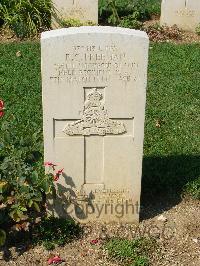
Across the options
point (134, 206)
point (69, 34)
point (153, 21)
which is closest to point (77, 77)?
point (69, 34)

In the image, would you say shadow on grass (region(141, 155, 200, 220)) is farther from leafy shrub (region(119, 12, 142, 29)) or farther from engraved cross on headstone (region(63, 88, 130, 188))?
leafy shrub (region(119, 12, 142, 29))

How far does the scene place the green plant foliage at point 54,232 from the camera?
459 cm

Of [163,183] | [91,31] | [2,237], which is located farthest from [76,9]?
[2,237]

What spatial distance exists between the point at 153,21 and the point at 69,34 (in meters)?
6.44

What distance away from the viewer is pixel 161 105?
7105 millimetres

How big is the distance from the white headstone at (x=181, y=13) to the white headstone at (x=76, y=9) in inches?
Answer: 49.1

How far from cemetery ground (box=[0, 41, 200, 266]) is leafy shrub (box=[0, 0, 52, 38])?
3.18 feet

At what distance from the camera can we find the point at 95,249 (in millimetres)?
4621

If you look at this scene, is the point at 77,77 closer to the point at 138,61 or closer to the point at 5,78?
the point at 138,61

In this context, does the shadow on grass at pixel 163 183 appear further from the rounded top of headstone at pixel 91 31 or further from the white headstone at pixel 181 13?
the white headstone at pixel 181 13

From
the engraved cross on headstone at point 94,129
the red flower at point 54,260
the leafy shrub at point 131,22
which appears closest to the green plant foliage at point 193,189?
the engraved cross on headstone at point 94,129

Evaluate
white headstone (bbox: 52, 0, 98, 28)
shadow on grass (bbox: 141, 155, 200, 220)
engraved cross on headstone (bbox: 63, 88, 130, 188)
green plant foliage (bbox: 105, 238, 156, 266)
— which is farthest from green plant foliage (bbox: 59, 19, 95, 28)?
green plant foliage (bbox: 105, 238, 156, 266)

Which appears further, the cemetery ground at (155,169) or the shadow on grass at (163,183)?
the shadow on grass at (163,183)

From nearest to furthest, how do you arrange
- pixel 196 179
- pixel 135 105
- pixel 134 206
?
pixel 135 105, pixel 134 206, pixel 196 179
